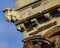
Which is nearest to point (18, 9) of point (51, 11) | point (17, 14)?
point (17, 14)

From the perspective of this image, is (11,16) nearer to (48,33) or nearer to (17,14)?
(17,14)

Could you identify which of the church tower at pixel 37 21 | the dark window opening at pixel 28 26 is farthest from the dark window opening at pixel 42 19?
the dark window opening at pixel 28 26

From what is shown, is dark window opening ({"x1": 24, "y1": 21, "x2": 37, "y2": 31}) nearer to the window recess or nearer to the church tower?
the church tower

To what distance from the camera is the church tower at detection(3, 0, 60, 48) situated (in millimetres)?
31047

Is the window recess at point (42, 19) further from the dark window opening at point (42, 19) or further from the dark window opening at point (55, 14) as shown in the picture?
the dark window opening at point (55, 14)

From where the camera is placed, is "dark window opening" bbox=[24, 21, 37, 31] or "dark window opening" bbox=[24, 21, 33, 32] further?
"dark window opening" bbox=[24, 21, 33, 32]

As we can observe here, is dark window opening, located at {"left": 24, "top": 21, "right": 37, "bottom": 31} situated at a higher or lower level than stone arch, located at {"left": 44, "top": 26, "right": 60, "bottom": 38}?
higher

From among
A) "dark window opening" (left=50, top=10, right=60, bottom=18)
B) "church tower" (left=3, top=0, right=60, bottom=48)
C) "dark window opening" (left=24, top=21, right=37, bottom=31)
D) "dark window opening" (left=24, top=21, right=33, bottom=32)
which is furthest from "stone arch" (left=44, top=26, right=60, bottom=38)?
"dark window opening" (left=24, top=21, right=33, bottom=32)

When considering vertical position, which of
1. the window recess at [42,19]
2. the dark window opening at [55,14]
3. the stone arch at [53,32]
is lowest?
the stone arch at [53,32]

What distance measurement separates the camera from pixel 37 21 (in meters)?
31.8

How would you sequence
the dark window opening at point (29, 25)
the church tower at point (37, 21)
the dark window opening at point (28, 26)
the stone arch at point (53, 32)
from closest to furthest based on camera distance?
the stone arch at point (53, 32) → the church tower at point (37, 21) → the dark window opening at point (29, 25) → the dark window opening at point (28, 26)

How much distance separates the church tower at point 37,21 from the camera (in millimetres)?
31047

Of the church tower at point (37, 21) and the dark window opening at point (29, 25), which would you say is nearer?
the church tower at point (37, 21)

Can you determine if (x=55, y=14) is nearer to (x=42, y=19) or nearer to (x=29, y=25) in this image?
(x=42, y=19)
